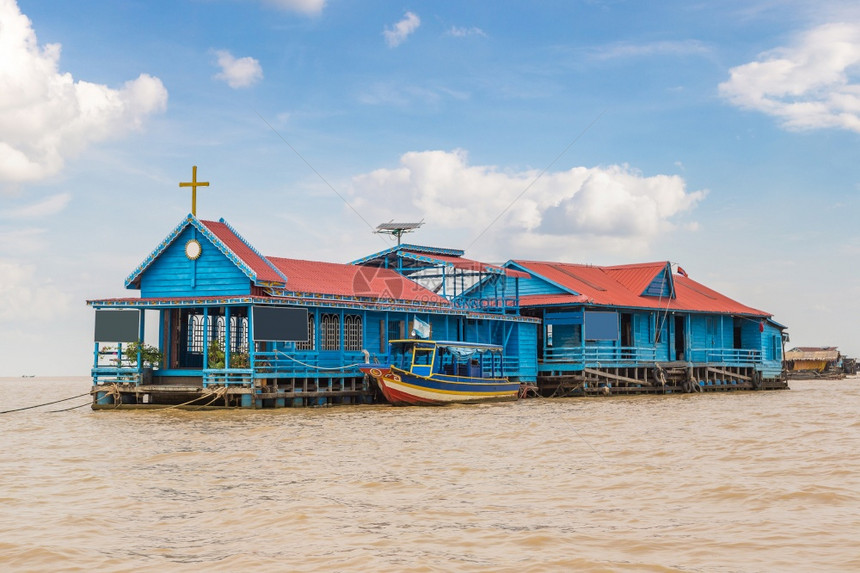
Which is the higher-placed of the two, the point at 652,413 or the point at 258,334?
the point at 258,334

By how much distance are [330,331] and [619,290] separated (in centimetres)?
1836

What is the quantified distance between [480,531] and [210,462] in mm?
7358

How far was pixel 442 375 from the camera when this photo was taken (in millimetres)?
31062

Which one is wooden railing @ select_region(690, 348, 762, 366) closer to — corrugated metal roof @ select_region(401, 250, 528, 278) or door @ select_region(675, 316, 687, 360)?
door @ select_region(675, 316, 687, 360)

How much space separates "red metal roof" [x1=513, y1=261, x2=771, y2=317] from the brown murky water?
1935cm

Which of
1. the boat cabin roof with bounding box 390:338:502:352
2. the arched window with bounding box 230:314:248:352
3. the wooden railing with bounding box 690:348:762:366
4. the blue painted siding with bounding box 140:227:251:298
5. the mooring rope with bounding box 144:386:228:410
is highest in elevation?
the blue painted siding with bounding box 140:227:251:298

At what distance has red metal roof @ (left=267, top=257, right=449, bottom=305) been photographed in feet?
108

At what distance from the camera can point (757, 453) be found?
1639 cm

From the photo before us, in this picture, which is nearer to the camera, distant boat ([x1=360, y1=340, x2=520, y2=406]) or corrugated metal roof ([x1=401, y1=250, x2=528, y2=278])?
distant boat ([x1=360, y1=340, x2=520, y2=406])

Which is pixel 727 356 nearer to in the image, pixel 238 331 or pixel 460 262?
pixel 460 262

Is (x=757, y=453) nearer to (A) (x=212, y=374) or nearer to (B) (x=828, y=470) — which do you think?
(B) (x=828, y=470)

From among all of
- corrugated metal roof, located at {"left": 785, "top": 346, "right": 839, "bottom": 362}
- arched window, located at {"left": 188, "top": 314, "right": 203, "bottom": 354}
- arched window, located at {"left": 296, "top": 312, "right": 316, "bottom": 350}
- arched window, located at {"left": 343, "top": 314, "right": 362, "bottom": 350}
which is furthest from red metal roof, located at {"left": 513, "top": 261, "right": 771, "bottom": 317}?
corrugated metal roof, located at {"left": 785, "top": 346, "right": 839, "bottom": 362}

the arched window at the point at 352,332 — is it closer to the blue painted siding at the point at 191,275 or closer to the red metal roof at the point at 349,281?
the red metal roof at the point at 349,281

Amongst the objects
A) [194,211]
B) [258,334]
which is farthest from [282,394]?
[194,211]
